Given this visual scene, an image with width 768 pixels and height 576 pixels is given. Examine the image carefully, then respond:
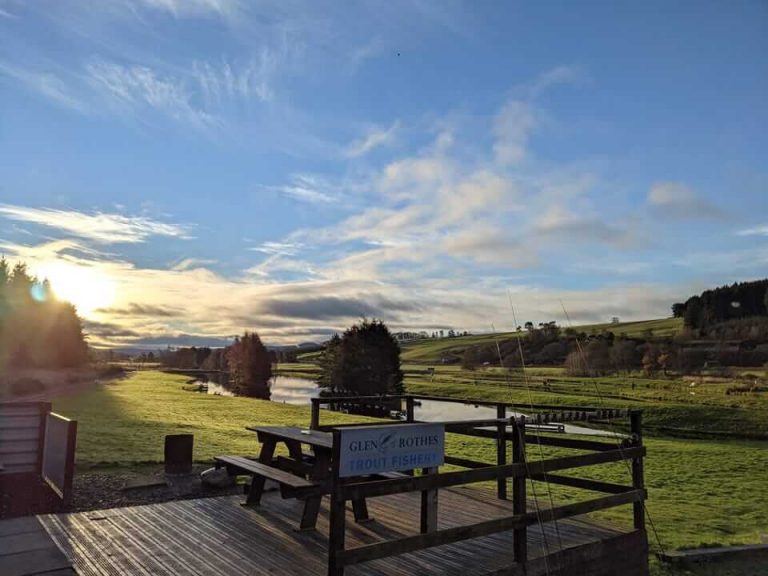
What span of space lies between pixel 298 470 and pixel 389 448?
7.87 ft

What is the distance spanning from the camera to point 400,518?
7000 mm

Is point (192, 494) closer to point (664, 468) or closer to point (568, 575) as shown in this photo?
point (568, 575)

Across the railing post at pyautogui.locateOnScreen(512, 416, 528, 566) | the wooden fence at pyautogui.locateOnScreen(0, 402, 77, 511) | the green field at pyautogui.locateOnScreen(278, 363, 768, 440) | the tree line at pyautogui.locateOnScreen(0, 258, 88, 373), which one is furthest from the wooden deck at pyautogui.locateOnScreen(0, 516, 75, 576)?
the tree line at pyautogui.locateOnScreen(0, 258, 88, 373)

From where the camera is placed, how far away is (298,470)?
6.89 meters

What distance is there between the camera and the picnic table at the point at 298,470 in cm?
598

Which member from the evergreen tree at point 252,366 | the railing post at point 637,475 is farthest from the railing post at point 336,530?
the evergreen tree at point 252,366

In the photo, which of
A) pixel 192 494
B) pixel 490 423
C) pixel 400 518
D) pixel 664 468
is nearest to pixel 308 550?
pixel 400 518

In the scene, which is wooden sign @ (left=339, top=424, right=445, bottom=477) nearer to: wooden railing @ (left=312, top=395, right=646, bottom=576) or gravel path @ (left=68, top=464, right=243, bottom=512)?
wooden railing @ (left=312, top=395, right=646, bottom=576)

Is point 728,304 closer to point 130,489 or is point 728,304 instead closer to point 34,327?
point 34,327

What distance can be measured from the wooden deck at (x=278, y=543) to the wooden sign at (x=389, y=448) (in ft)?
3.60

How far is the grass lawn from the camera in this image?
9.95 metres

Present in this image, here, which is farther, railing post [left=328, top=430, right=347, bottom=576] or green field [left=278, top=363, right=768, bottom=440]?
green field [left=278, top=363, right=768, bottom=440]

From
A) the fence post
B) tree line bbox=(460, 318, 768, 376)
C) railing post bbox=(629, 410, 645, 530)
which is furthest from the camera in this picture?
tree line bbox=(460, 318, 768, 376)

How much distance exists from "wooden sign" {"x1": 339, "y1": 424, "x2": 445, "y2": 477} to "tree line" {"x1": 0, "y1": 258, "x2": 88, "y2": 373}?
42.6 m
